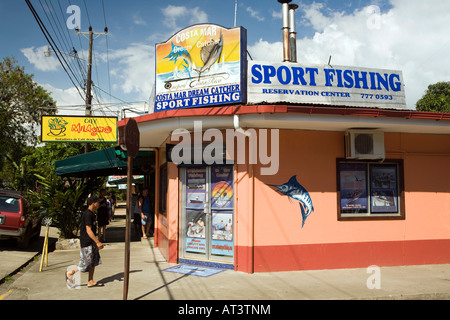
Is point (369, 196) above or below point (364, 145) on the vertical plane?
below

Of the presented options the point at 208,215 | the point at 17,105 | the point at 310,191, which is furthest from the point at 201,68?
the point at 17,105

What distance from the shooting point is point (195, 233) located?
359 inches

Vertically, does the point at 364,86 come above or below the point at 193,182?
above

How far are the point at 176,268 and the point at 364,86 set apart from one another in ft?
20.8

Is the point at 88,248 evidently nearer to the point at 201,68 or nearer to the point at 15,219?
the point at 201,68

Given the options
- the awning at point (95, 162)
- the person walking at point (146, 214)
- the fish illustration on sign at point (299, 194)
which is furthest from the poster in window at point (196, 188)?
the person walking at point (146, 214)

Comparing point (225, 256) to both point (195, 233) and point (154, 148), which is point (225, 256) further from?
point (154, 148)

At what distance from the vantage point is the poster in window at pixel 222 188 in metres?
8.74

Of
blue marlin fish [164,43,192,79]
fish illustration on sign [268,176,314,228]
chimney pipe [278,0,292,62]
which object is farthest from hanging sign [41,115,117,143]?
fish illustration on sign [268,176,314,228]

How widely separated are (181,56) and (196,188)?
10.6ft

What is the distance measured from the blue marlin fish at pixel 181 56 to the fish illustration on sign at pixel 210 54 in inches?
13.2

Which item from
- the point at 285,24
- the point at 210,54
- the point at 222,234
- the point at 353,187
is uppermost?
the point at 285,24

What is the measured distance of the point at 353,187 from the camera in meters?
9.16
